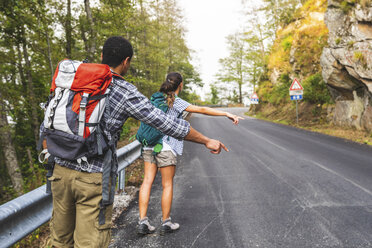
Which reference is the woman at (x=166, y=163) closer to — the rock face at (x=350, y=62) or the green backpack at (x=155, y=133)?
the green backpack at (x=155, y=133)

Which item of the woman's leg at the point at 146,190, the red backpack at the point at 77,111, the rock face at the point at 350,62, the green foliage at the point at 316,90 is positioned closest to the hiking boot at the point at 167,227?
the woman's leg at the point at 146,190

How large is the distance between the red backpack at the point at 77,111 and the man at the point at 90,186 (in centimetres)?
10

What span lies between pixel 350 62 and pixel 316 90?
5442mm

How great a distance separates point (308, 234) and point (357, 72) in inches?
408

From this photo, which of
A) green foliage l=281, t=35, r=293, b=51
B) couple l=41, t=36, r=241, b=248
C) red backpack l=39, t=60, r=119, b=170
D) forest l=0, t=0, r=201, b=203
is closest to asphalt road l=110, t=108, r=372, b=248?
couple l=41, t=36, r=241, b=248

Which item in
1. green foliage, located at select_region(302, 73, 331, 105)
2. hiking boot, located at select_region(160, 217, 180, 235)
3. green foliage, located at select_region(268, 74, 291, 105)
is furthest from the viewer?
green foliage, located at select_region(268, 74, 291, 105)

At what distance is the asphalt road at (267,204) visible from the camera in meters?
2.85

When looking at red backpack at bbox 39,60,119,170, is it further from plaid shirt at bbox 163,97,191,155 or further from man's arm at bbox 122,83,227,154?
plaid shirt at bbox 163,97,191,155

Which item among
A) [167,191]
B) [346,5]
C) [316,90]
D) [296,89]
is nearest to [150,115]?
[167,191]

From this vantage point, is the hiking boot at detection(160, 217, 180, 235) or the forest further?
the forest

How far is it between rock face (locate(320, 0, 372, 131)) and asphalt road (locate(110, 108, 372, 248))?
16.7ft

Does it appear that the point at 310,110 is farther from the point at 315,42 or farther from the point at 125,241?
the point at 125,241

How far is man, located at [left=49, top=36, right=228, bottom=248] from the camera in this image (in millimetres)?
1673

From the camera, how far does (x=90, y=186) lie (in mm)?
1680
